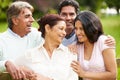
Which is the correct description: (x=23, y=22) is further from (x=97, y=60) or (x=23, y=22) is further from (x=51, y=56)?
(x=97, y=60)

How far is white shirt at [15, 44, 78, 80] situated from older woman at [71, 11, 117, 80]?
7 centimetres

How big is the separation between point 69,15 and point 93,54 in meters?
0.92

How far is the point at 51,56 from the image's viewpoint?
368 cm

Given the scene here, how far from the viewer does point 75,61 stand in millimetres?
3729

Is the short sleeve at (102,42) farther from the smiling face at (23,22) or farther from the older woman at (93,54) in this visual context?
the smiling face at (23,22)

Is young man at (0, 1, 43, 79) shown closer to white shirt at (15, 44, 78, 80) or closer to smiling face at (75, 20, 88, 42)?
white shirt at (15, 44, 78, 80)

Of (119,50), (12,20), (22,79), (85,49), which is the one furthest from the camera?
(119,50)

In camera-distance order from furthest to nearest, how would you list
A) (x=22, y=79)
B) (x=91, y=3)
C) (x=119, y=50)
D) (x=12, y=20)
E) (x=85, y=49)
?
(x=91, y=3) → (x=119, y=50) → (x=12, y=20) → (x=85, y=49) → (x=22, y=79)

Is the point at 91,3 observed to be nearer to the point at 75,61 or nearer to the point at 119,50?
the point at 119,50

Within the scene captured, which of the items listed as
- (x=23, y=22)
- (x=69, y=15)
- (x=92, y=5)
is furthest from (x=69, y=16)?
(x=92, y=5)

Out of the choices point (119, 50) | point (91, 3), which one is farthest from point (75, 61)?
point (91, 3)

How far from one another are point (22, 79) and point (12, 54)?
439mm

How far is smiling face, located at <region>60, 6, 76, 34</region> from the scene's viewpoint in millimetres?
4512

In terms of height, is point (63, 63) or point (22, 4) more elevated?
point (22, 4)
